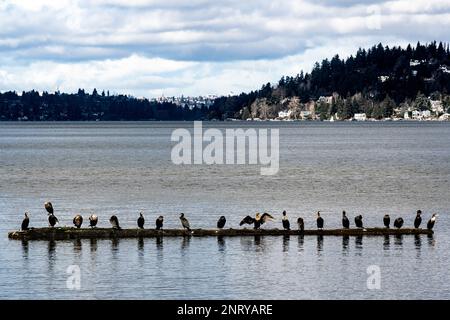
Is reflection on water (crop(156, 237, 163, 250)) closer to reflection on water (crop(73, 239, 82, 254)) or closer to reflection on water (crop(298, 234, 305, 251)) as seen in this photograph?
reflection on water (crop(73, 239, 82, 254))

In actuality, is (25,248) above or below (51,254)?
above

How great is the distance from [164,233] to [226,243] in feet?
13.1

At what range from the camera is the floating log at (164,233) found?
181 feet

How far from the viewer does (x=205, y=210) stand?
7231 cm

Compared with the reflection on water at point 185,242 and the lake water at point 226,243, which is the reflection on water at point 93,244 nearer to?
the lake water at point 226,243

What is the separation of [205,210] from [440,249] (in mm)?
23265

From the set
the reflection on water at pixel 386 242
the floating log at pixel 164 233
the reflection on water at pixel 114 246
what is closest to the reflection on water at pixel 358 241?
the floating log at pixel 164 233

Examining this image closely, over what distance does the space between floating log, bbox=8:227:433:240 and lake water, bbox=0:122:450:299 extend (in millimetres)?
753

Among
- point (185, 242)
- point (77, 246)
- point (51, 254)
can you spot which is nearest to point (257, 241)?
point (185, 242)

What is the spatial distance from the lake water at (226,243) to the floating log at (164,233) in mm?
753

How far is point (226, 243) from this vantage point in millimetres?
54281

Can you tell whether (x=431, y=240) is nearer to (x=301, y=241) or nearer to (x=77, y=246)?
(x=301, y=241)

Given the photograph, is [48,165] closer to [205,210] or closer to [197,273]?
[205,210]

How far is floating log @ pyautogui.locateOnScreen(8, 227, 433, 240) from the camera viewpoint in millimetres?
55219
